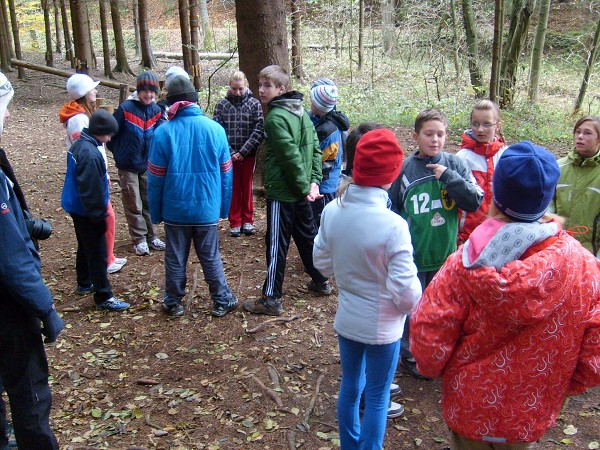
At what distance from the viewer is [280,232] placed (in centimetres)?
489

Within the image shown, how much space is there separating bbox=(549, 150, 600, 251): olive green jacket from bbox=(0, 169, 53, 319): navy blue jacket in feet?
11.4

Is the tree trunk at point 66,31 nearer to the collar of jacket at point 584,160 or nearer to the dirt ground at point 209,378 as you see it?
the dirt ground at point 209,378

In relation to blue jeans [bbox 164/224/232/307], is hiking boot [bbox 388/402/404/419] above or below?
below


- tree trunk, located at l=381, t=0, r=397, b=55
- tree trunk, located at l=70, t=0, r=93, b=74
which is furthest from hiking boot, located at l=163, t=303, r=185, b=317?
tree trunk, located at l=381, t=0, r=397, b=55

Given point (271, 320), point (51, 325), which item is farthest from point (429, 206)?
point (51, 325)

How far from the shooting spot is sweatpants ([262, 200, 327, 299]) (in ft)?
16.0

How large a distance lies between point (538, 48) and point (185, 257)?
37.9ft

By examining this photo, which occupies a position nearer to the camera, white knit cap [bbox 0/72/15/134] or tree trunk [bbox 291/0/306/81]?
white knit cap [bbox 0/72/15/134]

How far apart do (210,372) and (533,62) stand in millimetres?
12218

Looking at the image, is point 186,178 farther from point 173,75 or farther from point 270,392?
point 270,392

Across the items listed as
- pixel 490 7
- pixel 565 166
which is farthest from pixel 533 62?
pixel 565 166

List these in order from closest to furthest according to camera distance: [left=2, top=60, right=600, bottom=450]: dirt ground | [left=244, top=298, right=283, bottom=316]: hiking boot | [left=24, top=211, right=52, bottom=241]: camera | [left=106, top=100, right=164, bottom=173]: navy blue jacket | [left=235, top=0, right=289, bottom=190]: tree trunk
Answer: [left=24, top=211, right=52, bottom=241]: camera → [left=2, top=60, right=600, bottom=450]: dirt ground → [left=244, top=298, right=283, bottom=316]: hiking boot → [left=106, top=100, right=164, bottom=173]: navy blue jacket → [left=235, top=0, right=289, bottom=190]: tree trunk

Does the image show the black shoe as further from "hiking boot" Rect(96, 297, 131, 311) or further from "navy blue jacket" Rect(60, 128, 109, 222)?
"navy blue jacket" Rect(60, 128, 109, 222)

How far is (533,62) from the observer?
13.4m
